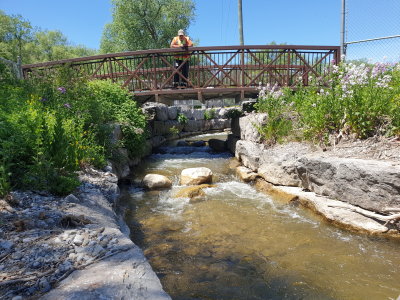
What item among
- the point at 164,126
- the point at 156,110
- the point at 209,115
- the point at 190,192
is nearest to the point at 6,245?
the point at 190,192

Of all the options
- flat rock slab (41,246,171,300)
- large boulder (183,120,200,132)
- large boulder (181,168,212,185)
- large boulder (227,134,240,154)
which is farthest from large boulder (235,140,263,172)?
large boulder (183,120,200,132)

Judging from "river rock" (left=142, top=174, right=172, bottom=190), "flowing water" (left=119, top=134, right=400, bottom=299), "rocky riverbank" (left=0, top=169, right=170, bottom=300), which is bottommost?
"flowing water" (left=119, top=134, right=400, bottom=299)

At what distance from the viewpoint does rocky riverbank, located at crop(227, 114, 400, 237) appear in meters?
3.67

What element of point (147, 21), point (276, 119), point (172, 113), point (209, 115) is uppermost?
point (147, 21)

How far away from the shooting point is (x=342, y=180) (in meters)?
4.25

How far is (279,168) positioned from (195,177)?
2094 mm

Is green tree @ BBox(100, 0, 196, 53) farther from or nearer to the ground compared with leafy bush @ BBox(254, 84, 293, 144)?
farther from the ground

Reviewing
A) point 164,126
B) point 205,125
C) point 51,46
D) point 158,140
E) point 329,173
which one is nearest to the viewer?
point 329,173

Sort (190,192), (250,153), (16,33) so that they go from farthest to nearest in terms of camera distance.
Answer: (16,33)
(250,153)
(190,192)

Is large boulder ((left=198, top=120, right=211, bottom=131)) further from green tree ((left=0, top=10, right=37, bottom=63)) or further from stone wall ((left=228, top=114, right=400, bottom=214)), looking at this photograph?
green tree ((left=0, top=10, right=37, bottom=63))

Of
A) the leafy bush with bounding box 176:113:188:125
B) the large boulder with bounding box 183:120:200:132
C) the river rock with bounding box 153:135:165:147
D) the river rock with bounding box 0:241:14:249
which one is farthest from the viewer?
the large boulder with bounding box 183:120:200:132

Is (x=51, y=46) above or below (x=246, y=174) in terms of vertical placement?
above

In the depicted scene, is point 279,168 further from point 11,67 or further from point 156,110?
point 11,67

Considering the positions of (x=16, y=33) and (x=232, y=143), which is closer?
(x=232, y=143)
